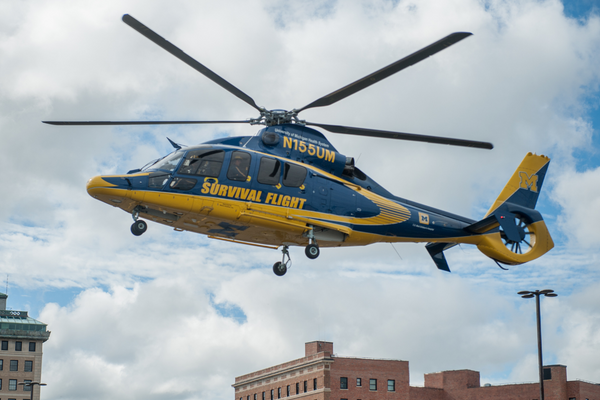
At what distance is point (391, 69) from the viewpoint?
20156 mm

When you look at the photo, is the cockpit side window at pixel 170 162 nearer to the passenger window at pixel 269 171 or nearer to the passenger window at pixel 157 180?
the passenger window at pixel 157 180

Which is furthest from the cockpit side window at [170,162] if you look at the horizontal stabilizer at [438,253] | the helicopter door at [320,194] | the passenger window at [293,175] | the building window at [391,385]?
the building window at [391,385]

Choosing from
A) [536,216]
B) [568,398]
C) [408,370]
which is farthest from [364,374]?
[536,216]

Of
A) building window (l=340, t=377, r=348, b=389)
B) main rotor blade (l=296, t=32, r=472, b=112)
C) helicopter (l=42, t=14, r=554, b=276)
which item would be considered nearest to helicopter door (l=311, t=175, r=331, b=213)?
helicopter (l=42, t=14, r=554, b=276)

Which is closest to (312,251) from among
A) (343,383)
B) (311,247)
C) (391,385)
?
(311,247)

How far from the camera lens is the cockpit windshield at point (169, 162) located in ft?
71.0

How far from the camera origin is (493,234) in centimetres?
2708

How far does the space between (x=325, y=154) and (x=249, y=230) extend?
3399 mm

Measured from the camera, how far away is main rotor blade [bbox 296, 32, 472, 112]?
18.9 m

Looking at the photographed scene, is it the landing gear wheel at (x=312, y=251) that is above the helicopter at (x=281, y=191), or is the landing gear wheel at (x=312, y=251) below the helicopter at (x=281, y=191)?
below

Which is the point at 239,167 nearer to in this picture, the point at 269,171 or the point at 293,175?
the point at 269,171

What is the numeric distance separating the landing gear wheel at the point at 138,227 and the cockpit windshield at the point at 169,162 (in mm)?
1471

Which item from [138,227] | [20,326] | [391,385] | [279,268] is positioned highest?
[20,326]

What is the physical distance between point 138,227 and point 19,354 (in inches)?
3981
